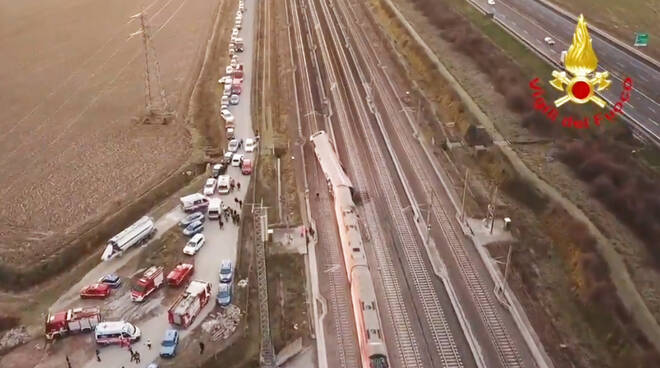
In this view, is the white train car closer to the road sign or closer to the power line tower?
the power line tower

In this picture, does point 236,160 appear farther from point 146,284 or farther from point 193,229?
point 146,284

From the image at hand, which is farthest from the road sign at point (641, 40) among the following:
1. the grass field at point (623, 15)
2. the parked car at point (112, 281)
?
the parked car at point (112, 281)

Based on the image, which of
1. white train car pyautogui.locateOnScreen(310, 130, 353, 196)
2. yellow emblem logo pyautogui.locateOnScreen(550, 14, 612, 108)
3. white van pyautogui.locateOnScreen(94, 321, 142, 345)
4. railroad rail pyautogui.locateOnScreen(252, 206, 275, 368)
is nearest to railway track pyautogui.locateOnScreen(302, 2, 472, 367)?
white train car pyautogui.locateOnScreen(310, 130, 353, 196)

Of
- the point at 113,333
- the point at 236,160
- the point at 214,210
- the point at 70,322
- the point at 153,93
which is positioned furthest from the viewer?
the point at 153,93

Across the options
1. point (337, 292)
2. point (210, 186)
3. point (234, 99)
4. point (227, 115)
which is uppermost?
point (234, 99)

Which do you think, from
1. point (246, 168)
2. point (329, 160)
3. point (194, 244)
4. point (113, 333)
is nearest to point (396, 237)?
point (329, 160)

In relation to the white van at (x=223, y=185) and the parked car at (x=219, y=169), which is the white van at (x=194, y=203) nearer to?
the white van at (x=223, y=185)
